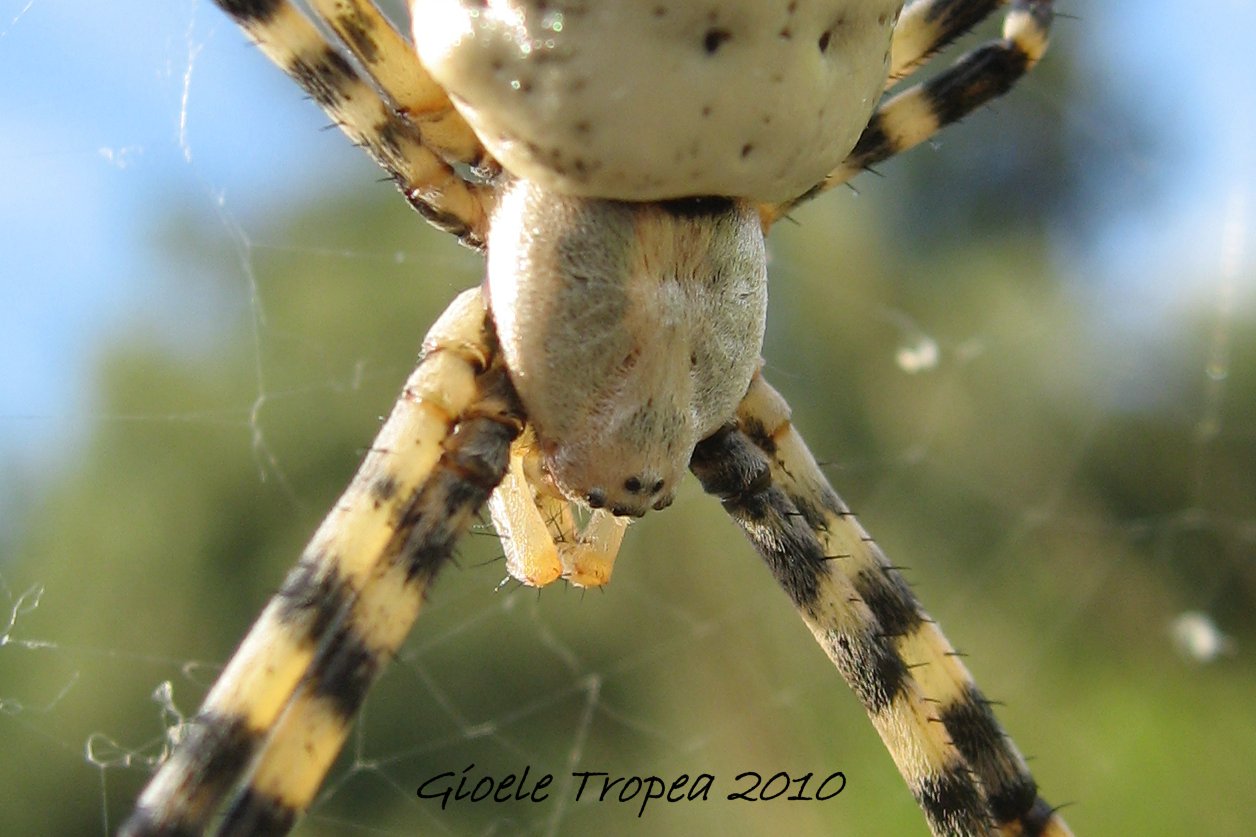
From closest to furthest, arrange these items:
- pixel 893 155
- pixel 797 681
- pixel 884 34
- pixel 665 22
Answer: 1. pixel 665 22
2. pixel 884 34
3. pixel 893 155
4. pixel 797 681

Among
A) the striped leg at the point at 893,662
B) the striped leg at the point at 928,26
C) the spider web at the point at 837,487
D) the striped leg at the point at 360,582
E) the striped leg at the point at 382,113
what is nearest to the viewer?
the striped leg at the point at 360,582

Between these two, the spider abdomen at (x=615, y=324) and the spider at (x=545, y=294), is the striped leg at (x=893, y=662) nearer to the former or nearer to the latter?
the spider at (x=545, y=294)

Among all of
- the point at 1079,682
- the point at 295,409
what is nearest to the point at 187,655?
the point at 295,409

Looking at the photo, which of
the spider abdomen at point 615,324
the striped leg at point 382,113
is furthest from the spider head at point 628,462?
the striped leg at point 382,113

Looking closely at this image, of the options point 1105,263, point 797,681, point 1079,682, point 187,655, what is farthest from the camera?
point 1105,263

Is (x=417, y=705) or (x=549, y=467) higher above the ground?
(x=549, y=467)

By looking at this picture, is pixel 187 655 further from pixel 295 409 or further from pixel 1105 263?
pixel 1105 263
